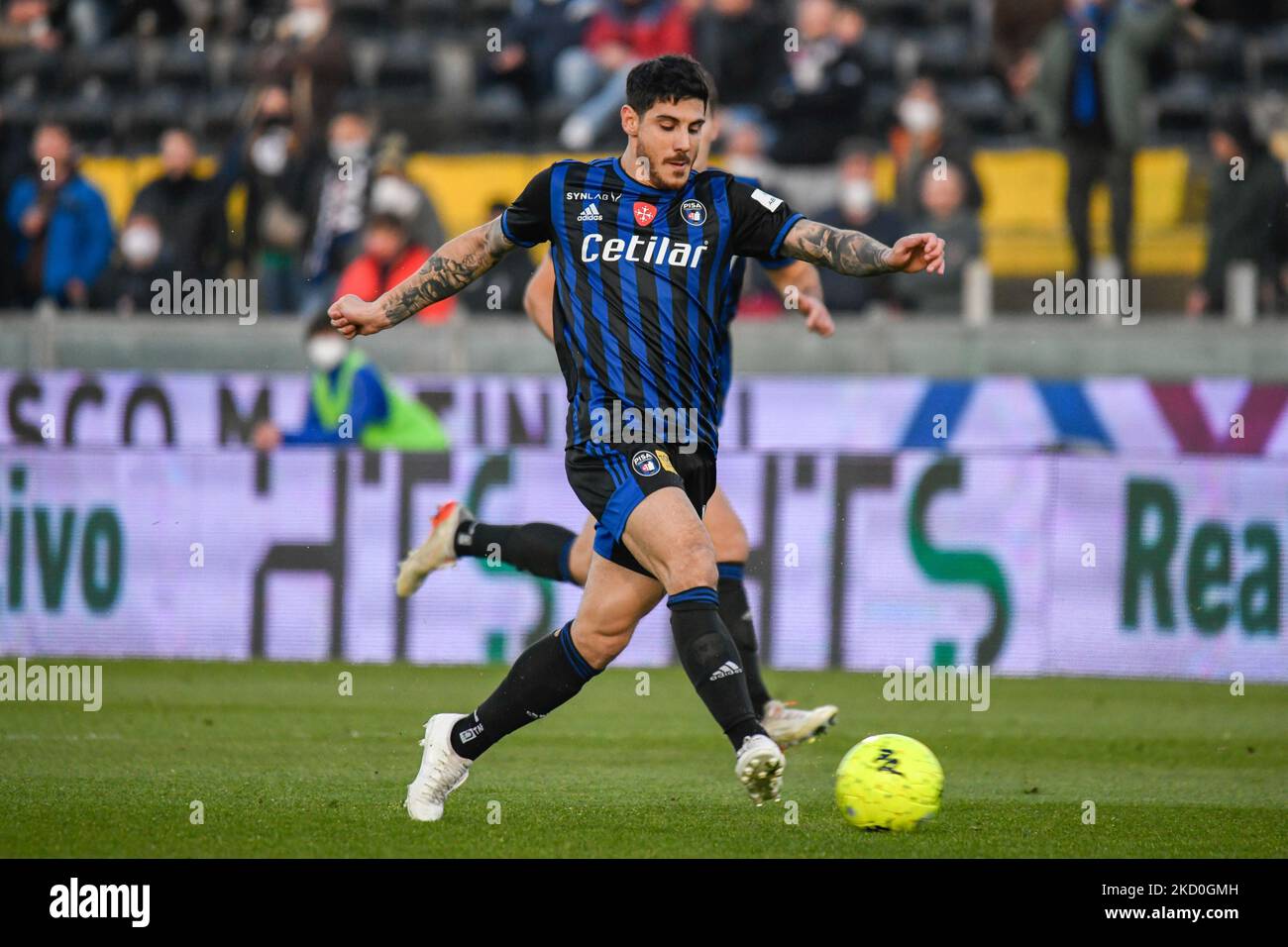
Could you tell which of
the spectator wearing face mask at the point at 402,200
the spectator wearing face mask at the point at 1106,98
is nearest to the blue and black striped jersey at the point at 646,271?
the spectator wearing face mask at the point at 402,200

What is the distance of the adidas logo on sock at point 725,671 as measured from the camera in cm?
649

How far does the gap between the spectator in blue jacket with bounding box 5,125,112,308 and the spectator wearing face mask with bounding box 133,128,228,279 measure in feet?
1.20

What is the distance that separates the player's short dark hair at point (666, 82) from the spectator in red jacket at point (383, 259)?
8.08 m

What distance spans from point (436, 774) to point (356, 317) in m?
1.54

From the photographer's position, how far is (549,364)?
14.3m

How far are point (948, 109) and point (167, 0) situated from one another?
7.43 m

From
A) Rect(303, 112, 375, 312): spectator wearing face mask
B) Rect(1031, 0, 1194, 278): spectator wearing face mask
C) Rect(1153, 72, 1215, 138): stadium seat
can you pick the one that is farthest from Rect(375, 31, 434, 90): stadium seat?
Rect(1153, 72, 1215, 138): stadium seat

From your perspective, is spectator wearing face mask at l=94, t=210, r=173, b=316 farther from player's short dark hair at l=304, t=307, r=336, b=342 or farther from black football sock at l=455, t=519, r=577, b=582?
black football sock at l=455, t=519, r=577, b=582

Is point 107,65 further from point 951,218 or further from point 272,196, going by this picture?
point 951,218

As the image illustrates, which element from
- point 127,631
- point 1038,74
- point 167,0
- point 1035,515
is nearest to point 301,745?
point 127,631

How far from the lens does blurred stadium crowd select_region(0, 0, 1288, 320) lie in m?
14.9

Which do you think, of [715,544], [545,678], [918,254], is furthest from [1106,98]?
[545,678]
